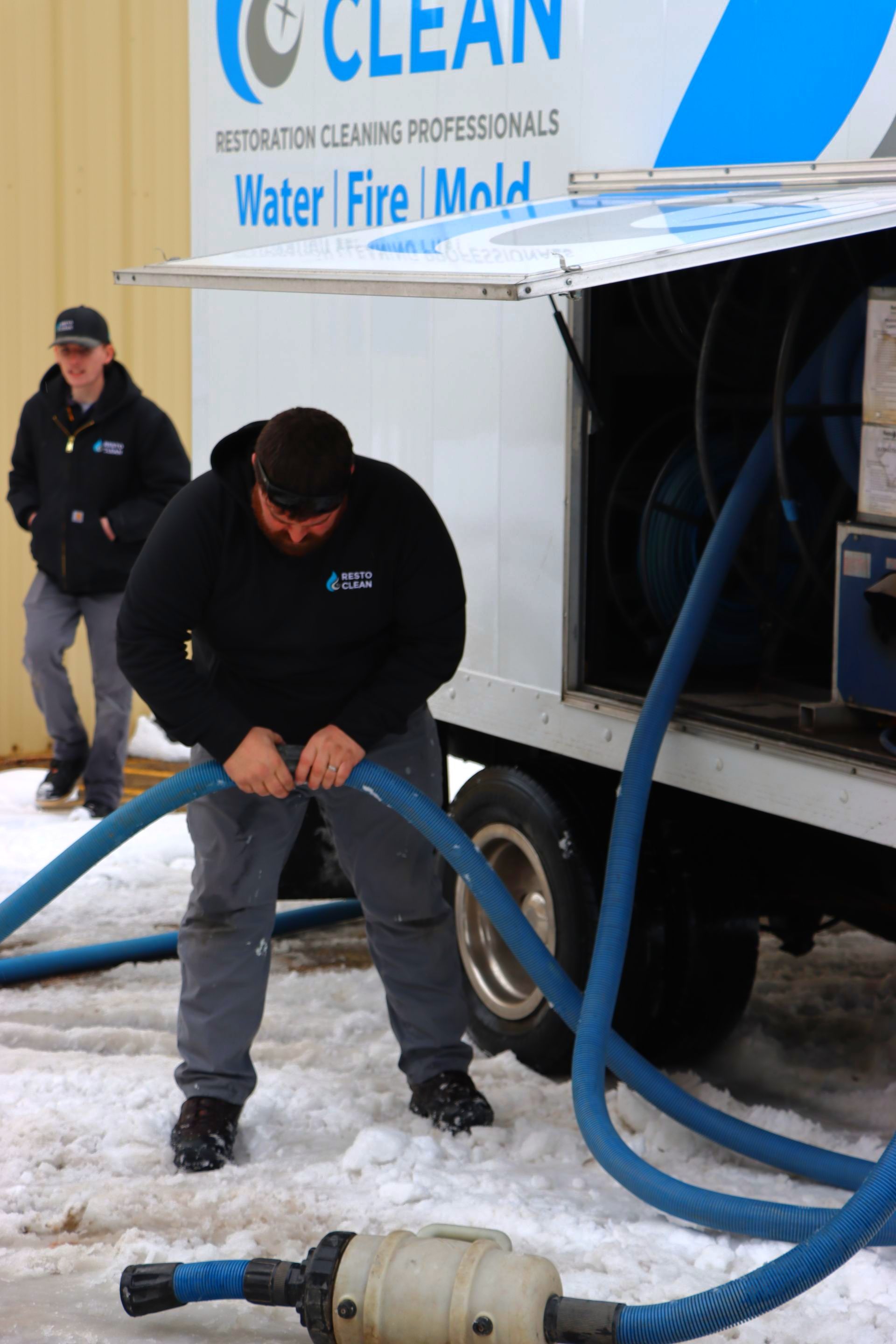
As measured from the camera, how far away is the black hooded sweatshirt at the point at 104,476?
6664mm

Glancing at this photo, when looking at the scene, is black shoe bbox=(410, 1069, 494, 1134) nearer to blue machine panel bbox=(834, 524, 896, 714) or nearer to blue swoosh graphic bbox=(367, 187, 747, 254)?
blue machine panel bbox=(834, 524, 896, 714)

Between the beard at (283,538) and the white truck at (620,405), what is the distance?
480 millimetres

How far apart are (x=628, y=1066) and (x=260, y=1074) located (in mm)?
1117

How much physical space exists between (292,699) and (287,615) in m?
0.21

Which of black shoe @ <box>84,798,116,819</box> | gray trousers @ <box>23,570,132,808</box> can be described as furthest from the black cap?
black shoe @ <box>84,798,116,819</box>

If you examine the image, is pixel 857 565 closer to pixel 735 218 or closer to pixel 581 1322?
pixel 735 218

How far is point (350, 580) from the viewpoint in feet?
11.6

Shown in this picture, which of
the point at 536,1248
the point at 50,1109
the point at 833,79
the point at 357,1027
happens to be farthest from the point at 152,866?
the point at 833,79

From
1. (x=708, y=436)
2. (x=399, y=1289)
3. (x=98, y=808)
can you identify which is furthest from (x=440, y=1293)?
(x=98, y=808)

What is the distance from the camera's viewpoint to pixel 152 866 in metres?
6.16

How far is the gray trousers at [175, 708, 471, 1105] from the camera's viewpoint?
3705mm

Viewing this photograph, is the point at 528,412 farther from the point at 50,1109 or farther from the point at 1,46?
the point at 1,46

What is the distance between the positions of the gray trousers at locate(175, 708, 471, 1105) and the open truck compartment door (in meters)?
1.11

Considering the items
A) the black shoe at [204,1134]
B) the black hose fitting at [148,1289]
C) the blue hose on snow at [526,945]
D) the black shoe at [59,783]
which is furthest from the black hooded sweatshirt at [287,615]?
the black shoe at [59,783]
